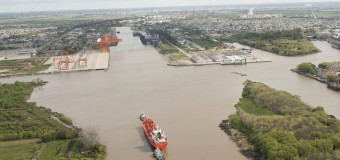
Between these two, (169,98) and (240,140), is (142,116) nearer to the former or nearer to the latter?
(169,98)

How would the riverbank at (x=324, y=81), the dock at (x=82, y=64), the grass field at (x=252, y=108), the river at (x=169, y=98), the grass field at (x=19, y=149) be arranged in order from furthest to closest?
the dock at (x=82, y=64) < the riverbank at (x=324, y=81) < the grass field at (x=252, y=108) < the river at (x=169, y=98) < the grass field at (x=19, y=149)

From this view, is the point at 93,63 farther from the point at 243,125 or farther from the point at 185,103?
the point at 243,125

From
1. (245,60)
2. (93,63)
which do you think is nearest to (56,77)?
(93,63)

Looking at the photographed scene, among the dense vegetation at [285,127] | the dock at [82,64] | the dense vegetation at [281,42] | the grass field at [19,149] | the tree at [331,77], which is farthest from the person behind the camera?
the dense vegetation at [281,42]

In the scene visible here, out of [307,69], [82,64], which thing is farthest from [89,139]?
[82,64]

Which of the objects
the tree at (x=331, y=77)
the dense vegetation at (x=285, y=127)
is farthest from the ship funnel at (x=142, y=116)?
the tree at (x=331, y=77)

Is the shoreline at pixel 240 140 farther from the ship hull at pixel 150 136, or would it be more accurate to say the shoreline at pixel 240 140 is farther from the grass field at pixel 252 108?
the ship hull at pixel 150 136
